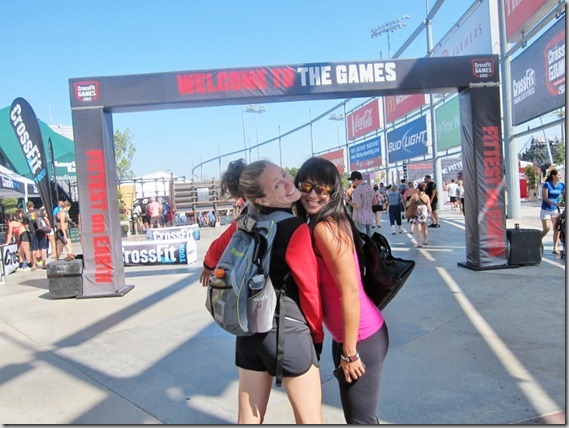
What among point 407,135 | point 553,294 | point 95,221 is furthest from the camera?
point 407,135

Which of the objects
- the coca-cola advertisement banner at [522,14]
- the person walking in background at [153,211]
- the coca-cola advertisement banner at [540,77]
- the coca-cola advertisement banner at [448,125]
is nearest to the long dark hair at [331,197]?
the coca-cola advertisement banner at [540,77]

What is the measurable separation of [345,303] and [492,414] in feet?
5.61

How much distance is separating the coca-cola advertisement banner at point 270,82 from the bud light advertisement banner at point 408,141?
15381 mm

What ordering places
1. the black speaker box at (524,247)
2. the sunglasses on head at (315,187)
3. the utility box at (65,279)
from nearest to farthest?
the sunglasses on head at (315,187) → the utility box at (65,279) → the black speaker box at (524,247)

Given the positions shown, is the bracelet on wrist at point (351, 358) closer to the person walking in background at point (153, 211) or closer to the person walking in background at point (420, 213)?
the person walking in background at point (420, 213)

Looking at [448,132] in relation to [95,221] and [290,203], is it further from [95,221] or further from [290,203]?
[290,203]

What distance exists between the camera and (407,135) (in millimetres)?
23781

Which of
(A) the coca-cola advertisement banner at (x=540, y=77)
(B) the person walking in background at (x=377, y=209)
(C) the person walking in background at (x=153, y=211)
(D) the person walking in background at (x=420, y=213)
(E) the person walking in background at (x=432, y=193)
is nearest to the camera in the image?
(A) the coca-cola advertisement banner at (x=540, y=77)

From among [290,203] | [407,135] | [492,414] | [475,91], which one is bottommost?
[492,414]

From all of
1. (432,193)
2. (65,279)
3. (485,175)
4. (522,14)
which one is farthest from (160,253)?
(522,14)

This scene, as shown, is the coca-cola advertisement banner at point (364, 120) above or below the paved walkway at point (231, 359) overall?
above

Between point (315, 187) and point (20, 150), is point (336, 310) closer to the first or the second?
point (315, 187)

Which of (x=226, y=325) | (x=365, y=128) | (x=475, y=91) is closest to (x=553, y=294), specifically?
(x=475, y=91)

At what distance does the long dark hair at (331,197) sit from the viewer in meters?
1.93
